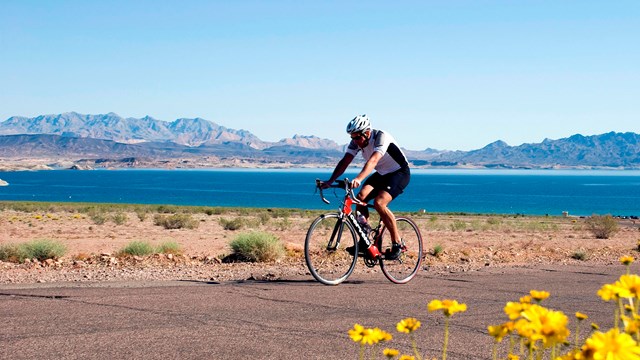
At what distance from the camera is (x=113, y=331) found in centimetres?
617

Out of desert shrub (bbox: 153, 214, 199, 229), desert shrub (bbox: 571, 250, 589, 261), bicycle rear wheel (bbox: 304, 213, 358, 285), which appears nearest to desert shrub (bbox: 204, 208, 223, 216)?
desert shrub (bbox: 153, 214, 199, 229)

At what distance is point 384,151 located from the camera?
9.35 metres

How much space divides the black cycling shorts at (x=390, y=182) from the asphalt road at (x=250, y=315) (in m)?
1.25

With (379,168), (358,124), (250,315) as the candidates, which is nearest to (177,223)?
(379,168)

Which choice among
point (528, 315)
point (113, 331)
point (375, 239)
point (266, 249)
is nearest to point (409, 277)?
point (375, 239)

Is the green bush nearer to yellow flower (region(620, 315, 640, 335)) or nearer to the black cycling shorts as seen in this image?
the black cycling shorts

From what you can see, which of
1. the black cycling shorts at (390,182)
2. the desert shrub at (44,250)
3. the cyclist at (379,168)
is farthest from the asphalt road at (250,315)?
the desert shrub at (44,250)

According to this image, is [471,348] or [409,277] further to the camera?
[409,277]

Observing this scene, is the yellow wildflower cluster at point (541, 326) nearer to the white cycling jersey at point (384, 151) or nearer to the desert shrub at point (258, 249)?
the white cycling jersey at point (384, 151)

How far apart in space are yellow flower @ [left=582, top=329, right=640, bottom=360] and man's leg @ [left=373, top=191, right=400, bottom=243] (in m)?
7.10

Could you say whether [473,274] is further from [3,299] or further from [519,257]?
[3,299]

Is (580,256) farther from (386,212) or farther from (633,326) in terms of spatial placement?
(633,326)

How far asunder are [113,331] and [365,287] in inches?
149

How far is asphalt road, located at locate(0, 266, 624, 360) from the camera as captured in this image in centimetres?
566
